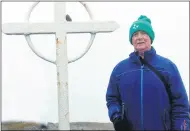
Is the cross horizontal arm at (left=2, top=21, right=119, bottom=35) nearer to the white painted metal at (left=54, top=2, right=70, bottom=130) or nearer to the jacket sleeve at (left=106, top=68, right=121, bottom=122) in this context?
the white painted metal at (left=54, top=2, right=70, bottom=130)

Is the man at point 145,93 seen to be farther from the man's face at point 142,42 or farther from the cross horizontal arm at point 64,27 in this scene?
the cross horizontal arm at point 64,27

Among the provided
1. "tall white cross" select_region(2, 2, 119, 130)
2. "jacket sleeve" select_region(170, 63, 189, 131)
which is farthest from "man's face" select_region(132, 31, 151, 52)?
"tall white cross" select_region(2, 2, 119, 130)

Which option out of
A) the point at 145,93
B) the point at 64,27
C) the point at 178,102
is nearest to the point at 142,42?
the point at 145,93

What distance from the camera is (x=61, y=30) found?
4039 mm

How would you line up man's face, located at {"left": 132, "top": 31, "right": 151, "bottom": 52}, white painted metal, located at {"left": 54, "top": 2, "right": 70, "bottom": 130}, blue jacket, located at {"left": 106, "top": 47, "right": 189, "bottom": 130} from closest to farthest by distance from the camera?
blue jacket, located at {"left": 106, "top": 47, "right": 189, "bottom": 130} < man's face, located at {"left": 132, "top": 31, "right": 151, "bottom": 52} < white painted metal, located at {"left": 54, "top": 2, "right": 70, "bottom": 130}

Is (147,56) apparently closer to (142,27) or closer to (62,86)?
(142,27)

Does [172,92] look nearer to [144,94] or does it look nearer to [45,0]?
[144,94]

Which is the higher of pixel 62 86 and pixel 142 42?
pixel 142 42

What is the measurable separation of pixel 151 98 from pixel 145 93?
0.20ft

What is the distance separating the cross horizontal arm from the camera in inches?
158

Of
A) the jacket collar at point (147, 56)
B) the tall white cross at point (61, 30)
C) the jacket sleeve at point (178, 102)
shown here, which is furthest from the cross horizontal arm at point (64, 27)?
the jacket sleeve at point (178, 102)

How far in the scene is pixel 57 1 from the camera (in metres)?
4.12

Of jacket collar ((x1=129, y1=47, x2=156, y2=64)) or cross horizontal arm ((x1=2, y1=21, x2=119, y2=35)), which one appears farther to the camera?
cross horizontal arm ((x1=2, y1=21, x2=119, y2=35))

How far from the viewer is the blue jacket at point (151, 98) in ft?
11.6
